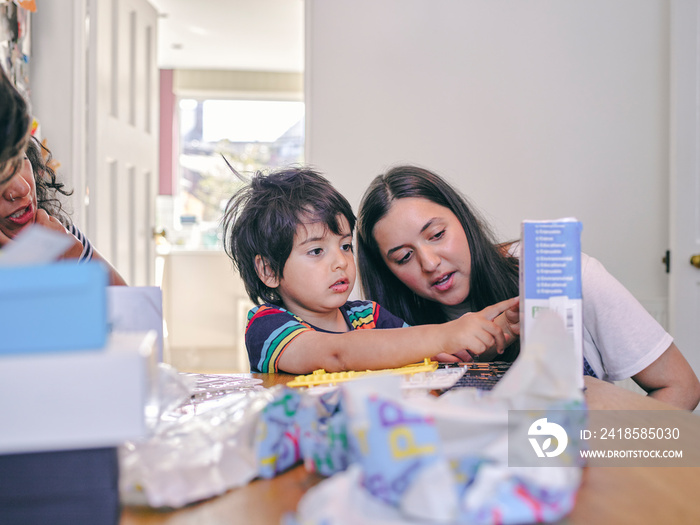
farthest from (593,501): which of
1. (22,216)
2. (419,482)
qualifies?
(22,216)

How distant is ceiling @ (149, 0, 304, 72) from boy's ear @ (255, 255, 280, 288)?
2728 mm

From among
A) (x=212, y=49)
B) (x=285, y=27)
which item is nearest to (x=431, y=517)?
(x=285, y=27)

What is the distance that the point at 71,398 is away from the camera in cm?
34

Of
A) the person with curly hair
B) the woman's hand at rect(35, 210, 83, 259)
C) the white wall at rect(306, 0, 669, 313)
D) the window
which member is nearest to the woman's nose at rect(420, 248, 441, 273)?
the person with curly hair

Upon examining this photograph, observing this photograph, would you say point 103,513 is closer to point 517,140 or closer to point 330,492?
point 330,492

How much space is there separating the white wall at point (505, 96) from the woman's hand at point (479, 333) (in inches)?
66.5

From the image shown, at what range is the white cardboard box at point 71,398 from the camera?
13.3 inches

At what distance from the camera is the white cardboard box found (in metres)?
0.34

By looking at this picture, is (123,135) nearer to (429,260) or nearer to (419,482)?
(429,260)

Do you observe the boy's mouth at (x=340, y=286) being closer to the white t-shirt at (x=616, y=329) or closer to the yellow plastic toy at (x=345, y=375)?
the yellow plastic toy at (x=345, y=375)

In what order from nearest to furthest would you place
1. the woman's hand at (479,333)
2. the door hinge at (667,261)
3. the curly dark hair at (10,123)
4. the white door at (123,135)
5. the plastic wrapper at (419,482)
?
the plastic wrapper at (419,482), the curly dark hair at (10,123), the woman's hand at (479,333), the door hinge at (667,261), the white door at (123,135)

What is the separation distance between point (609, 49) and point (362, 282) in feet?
5.90

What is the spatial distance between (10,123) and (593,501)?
0.53 metres

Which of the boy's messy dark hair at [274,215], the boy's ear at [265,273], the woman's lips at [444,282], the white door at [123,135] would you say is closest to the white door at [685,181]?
the woman's lips at [444,282]
